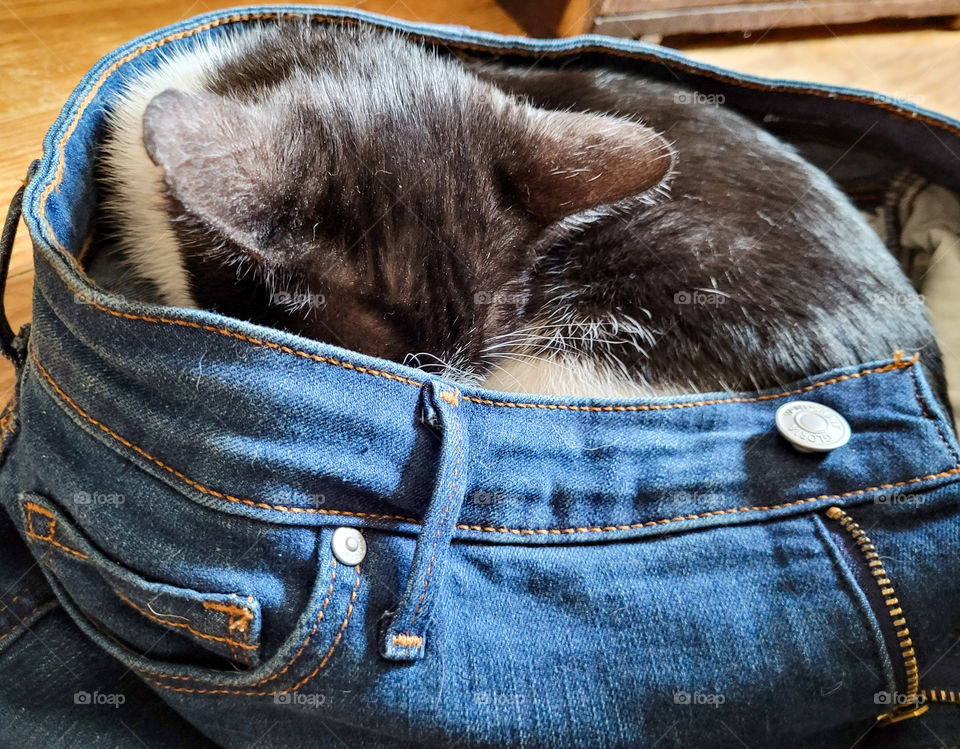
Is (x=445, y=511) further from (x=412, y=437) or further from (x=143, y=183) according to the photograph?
(x=143, y=183)

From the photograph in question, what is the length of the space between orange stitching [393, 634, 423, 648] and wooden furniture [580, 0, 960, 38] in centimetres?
156

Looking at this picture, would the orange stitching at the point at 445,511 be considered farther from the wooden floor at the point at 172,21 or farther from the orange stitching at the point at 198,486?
the wooden floor at the point at 172,21

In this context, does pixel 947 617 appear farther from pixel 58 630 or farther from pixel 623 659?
pixel 58 630

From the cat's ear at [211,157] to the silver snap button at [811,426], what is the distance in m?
0.61

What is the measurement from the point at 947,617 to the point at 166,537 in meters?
0.75

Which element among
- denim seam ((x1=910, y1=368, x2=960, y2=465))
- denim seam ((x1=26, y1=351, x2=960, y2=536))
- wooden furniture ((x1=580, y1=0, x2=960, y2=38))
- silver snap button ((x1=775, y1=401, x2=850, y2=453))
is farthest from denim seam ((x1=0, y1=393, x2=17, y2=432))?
wooden furniture ((x1=580, y1=0, x2=960, y2=38))

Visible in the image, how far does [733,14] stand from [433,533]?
173 cm

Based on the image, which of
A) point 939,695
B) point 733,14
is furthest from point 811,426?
point 733,14

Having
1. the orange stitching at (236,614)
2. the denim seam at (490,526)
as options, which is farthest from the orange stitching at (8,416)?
the orange stitching at (236,614)

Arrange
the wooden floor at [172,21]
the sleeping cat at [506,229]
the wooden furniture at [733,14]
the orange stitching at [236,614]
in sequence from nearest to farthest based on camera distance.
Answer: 1. the orange stitching at [236,614]
2. the sleeping cat at [506,229]
3. the wooden floor at [172,21]
4. the wooden furniture at [733,14]

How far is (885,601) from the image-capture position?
2.28 ft

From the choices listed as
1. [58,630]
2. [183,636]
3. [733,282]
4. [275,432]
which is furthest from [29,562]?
[733,282]

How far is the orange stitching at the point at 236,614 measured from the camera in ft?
1.98

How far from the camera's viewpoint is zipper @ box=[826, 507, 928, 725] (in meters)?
0.69
